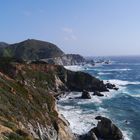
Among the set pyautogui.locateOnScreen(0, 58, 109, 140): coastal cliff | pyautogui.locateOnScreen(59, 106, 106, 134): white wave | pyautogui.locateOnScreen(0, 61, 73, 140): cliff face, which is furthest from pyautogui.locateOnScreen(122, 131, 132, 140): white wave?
pyautogui.locateOnScreen(0, 61, 73, 140): cliff face

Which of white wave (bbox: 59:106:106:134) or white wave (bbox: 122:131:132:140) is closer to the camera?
white wave (bbox: 122:131:132:140)

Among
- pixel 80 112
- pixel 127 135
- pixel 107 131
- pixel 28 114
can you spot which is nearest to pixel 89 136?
pixel 107 131

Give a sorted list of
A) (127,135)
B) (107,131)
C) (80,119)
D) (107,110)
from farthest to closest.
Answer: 1. (107,110)
2. (80,119)
3. (127,135)
4. (107,131)

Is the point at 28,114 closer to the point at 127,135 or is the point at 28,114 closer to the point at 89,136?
the point at 89,136

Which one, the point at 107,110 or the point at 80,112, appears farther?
the point at 107,110

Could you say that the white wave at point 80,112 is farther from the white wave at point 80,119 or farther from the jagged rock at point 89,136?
the jagged rock at point 89,136

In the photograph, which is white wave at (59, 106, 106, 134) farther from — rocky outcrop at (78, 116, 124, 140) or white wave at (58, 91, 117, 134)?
rocky outcrop at (78, 116, 124, 140)

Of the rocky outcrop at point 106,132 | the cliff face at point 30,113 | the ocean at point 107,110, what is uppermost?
the cliff face at point 30,113

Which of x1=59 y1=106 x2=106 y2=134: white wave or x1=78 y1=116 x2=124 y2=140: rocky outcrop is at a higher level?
x1=78 y1=116 x2=124 y2=140: rocky outcrop

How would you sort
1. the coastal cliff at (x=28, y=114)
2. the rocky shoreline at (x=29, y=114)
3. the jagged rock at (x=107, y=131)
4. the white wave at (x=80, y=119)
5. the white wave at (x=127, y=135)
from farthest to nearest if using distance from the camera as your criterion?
the white wave at (x=80, y=119) → the white wave at (x=127, y=135) → the jagged rock at (x=107, y=131) → the rocky shoreline at (x=29, y=114) → the coastal cliff at (x=28, y=114)

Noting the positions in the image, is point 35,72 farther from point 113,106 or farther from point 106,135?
point 106,135

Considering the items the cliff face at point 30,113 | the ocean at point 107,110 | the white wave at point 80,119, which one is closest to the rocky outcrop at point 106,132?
the ocean at point 107,110

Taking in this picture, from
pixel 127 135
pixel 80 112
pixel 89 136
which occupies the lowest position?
pixel 127 135
